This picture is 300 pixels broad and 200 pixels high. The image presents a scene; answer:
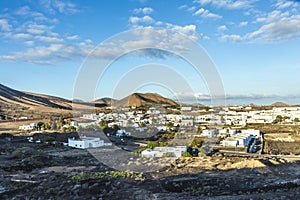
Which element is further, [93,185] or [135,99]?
[135,99]

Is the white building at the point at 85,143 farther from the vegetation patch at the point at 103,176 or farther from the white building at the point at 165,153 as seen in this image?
the vegetation patch at the point at 103,176

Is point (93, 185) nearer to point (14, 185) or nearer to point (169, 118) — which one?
point (14, 185)

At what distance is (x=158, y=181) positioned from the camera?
47.1 ft

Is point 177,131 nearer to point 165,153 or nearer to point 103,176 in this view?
point 165,153

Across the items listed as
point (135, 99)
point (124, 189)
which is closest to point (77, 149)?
point (124, 189)

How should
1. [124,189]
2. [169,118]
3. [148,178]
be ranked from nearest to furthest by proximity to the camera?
[124,189], [148,178], [169,118]

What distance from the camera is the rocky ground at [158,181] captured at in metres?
11.8

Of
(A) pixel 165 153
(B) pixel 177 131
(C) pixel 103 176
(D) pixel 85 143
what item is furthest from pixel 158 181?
(B) pixel 177 131

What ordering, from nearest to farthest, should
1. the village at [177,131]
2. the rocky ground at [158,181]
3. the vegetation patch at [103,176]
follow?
the rocky ground at [158,181] → the vegetation patch at [103,176] → the village at [177,131]

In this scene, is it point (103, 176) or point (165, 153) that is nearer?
point (103, 176)

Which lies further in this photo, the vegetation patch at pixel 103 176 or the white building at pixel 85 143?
the white building at pixel 85 143

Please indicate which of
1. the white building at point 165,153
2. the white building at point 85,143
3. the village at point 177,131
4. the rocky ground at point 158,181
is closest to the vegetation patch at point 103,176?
the rocky ground at point 158,181

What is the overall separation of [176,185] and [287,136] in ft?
101

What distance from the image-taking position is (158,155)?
77.0 feet
